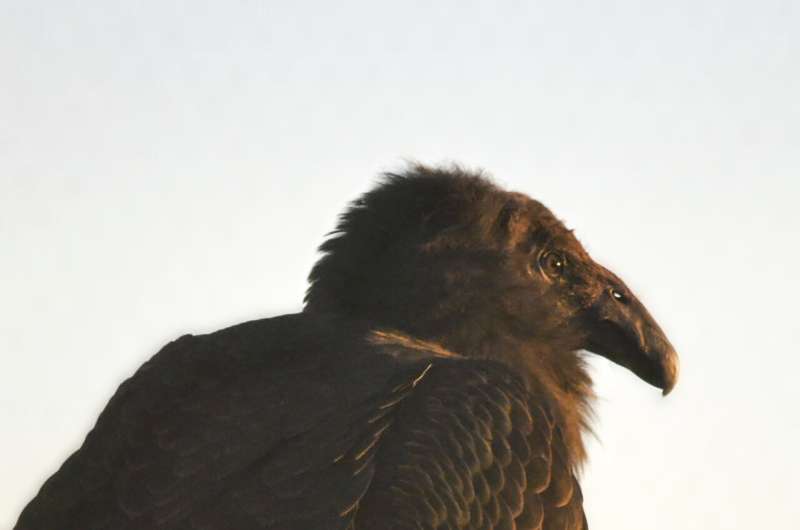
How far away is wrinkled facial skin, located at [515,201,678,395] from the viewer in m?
7.97

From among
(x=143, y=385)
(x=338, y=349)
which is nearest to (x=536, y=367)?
(x=338, y=349)

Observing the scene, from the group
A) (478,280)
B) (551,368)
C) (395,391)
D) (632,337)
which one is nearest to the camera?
(395,391)

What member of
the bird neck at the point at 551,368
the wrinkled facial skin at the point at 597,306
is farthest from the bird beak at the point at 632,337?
the bird neck at the point at 551,368

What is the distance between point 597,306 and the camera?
8.02 metres

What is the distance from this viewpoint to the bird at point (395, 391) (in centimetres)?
606

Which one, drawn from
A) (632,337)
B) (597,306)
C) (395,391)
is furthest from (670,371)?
(395,391)

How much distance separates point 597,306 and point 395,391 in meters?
1.83

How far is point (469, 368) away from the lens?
6.58m

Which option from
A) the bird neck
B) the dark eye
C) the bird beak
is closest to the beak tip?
the bird beak

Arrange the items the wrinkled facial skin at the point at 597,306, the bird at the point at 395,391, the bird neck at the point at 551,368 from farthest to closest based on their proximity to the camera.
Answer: the wrinkled facial skin at the point at 597,306, the bird neck at the point at 551,368, the bird at the point at 395,391

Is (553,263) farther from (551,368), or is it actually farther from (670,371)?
(670,371)

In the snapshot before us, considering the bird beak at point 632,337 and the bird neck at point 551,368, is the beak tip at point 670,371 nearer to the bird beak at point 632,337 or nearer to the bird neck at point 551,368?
the bird beak at point 632,337

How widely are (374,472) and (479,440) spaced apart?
0.39 metres

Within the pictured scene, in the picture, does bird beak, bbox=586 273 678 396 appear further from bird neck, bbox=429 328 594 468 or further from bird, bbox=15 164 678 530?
bird neck, bbox=429 328 594 468
